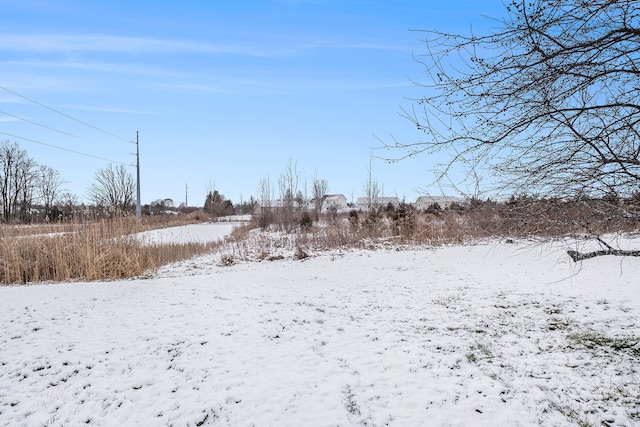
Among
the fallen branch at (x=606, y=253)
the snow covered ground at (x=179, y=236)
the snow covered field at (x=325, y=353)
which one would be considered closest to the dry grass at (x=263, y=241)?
the fallen branch at (x=606, y=253)

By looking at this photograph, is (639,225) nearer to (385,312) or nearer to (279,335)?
(385,312)

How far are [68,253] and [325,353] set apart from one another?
24.9 ft

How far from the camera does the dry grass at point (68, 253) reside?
8.30 meters

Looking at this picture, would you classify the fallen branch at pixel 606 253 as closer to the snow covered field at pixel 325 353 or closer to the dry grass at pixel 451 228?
the dry grass at pixel 451 228

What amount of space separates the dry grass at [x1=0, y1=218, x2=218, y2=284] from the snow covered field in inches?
64.4

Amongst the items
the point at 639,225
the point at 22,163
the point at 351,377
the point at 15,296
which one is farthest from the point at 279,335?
the point at 22,163

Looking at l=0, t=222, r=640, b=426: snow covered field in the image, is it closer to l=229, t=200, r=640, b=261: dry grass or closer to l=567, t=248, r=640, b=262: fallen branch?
l=567, t=248, r=640, b=262: fallen branch

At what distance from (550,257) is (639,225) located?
7.30m

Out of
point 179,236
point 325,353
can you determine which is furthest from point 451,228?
point 179,236

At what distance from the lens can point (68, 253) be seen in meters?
8.58

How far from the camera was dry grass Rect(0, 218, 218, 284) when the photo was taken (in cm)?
830

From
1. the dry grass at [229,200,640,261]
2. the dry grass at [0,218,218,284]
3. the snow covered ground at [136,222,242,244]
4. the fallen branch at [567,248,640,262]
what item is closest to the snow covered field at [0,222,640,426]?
the fallen branch at [567,248,640,262]

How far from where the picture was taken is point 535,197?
3350mm

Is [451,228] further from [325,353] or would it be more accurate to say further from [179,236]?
[179,236]
